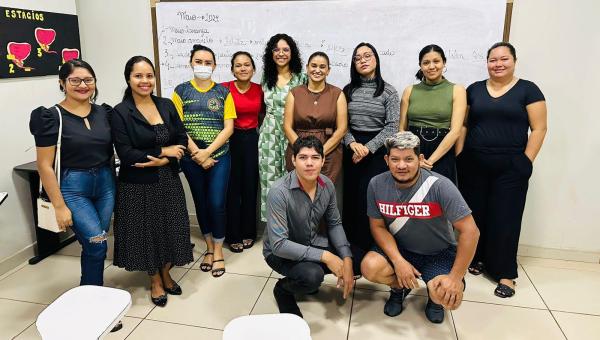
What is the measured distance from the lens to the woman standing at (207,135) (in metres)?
2.68

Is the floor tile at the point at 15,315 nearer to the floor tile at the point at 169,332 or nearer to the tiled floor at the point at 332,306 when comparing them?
the tiled floor at the point at 332,306

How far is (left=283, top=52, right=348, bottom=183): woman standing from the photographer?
8.86 ft

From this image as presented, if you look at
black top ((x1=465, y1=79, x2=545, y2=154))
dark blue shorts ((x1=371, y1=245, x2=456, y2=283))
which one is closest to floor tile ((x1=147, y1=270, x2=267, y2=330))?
dark blue shorts ((x1=371, y1=245, x2=456, y2=283))

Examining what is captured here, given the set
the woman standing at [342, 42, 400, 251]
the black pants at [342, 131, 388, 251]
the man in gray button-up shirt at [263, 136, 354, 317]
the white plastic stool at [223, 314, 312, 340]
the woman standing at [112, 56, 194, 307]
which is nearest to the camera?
the white plastic stool at [223, 314, 312, 340]

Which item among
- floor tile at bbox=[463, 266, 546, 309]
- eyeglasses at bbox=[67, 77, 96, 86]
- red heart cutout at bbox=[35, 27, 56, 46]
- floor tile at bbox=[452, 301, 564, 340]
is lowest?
floor tile at bbox=[452, 301, 564, 340]

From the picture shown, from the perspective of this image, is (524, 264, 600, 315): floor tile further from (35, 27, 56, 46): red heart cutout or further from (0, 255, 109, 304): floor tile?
(35, 27, 56, 46): red heart cutout

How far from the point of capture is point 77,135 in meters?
2.10

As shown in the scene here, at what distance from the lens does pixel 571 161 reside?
2.95m

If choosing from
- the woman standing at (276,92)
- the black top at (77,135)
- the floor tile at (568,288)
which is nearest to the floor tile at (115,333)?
the black top at (77,135)

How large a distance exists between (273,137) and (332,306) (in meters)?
1.18

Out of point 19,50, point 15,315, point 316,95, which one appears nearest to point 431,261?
point 316,95

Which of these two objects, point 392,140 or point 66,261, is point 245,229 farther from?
point 392,140

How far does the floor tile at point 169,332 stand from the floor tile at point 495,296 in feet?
5.03

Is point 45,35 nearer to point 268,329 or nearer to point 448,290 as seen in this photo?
point 268,329
